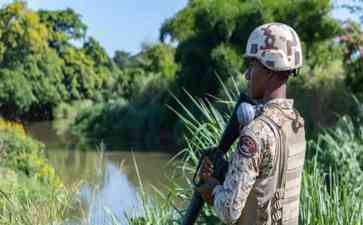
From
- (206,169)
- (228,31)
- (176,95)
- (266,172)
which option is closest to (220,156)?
(206,169)

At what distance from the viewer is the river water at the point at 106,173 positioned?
10.7ft

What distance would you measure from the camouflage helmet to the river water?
4.11ft

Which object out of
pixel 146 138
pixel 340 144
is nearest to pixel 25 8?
pixel 146 138

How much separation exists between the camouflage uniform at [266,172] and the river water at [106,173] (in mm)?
1172

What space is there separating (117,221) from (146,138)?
22.2 meters

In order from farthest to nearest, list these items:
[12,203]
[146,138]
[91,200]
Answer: [146,138]
[91,200]
[12,203]

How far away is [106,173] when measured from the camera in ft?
11.5

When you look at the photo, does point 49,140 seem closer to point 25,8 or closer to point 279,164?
point 25,8

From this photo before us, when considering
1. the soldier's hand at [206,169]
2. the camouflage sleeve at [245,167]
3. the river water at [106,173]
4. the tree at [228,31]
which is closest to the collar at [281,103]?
the camouflage sleeve at [245,167]

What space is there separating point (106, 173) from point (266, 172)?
163 cm

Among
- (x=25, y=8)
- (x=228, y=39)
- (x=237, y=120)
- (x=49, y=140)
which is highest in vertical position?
(x=25, y=8)

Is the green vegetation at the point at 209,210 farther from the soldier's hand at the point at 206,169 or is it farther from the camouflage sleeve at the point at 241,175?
the camouflage sleeve at the point at 241,175

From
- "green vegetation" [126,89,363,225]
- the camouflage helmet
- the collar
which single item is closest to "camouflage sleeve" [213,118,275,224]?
the collar

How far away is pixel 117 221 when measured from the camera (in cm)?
317
